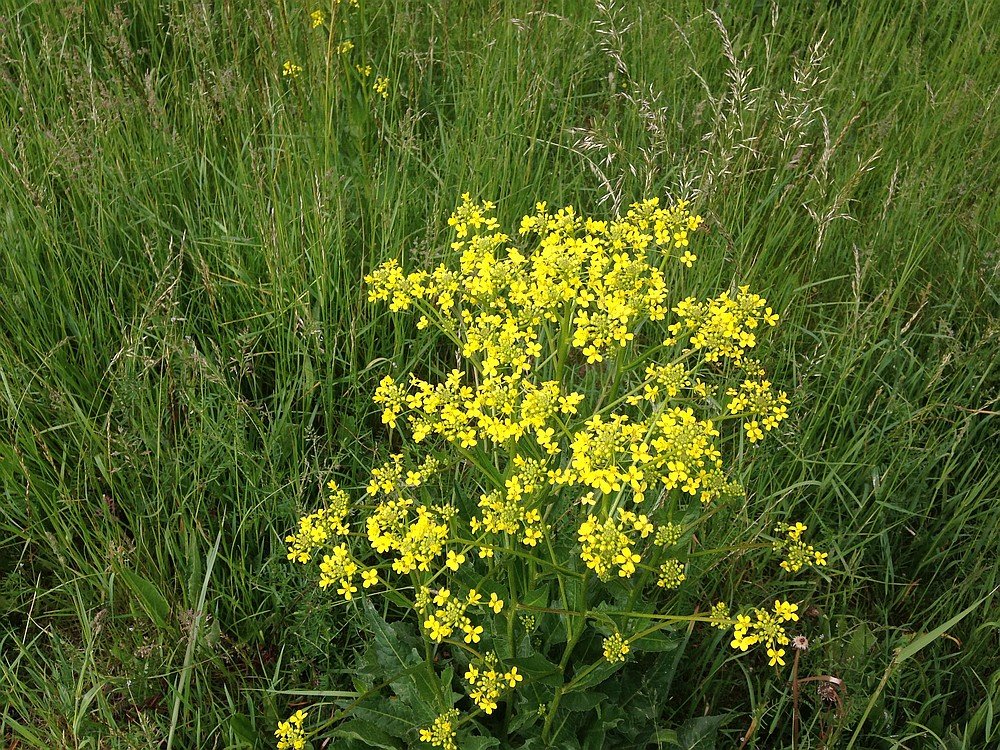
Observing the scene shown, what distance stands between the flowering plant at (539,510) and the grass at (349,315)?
39 cm

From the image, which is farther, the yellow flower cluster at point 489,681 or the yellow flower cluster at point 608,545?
the yellow flower cluster at point 489,681

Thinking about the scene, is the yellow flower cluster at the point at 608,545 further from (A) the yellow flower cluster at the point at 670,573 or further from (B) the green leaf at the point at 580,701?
(B) the green leaf at the point at 580,701

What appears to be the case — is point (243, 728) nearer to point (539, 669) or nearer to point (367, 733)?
point (367, 733)

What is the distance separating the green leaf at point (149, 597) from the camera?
2.24 m

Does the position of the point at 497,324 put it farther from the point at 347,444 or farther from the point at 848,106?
the point at 848,106

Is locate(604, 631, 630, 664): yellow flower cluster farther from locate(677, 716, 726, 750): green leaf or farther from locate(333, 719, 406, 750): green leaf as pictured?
locate(333, 719, 406, 750): green leaf

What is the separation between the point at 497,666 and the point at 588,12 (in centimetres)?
303

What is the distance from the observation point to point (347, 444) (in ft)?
8.72

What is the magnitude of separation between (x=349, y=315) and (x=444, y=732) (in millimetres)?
1511

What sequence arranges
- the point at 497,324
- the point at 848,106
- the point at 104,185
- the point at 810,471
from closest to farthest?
the point at 497,324 < the point at 810,471 < the point at 104,185 < the point at 848,106

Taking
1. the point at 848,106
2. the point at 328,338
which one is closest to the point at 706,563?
the point at 328,338

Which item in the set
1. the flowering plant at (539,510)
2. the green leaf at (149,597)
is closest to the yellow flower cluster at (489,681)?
the flowering plant at (539,510)

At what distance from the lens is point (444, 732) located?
1.87 meters

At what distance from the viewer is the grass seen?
2.32 meters
